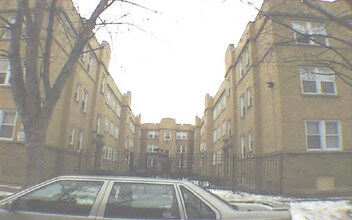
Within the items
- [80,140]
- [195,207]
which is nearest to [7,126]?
[80,140]

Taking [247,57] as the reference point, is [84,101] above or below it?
below

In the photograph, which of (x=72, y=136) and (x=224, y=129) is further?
(x=224, y=129)

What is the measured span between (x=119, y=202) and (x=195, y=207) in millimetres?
1029

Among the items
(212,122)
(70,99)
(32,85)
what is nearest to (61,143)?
(70,99)

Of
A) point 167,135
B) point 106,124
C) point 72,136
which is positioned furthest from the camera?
point 167,135

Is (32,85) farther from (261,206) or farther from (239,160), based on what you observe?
(239,160)

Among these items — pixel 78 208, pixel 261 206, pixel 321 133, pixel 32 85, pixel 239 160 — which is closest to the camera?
pixel 78 208

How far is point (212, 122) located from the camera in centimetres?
4622

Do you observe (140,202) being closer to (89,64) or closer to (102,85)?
(89,64)

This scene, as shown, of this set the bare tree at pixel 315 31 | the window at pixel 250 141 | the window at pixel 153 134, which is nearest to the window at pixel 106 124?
the window at pixel 250 141

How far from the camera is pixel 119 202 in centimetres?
497

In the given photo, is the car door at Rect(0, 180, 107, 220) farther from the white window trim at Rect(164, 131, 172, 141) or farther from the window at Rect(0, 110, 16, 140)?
the white window trim at Rect(164, 131, 172, 141)

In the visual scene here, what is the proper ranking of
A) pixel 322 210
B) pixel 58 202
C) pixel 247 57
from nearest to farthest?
pixel 58 202 → pixel 322 210 → pixel 247 57

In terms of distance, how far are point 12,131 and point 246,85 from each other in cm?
1482
